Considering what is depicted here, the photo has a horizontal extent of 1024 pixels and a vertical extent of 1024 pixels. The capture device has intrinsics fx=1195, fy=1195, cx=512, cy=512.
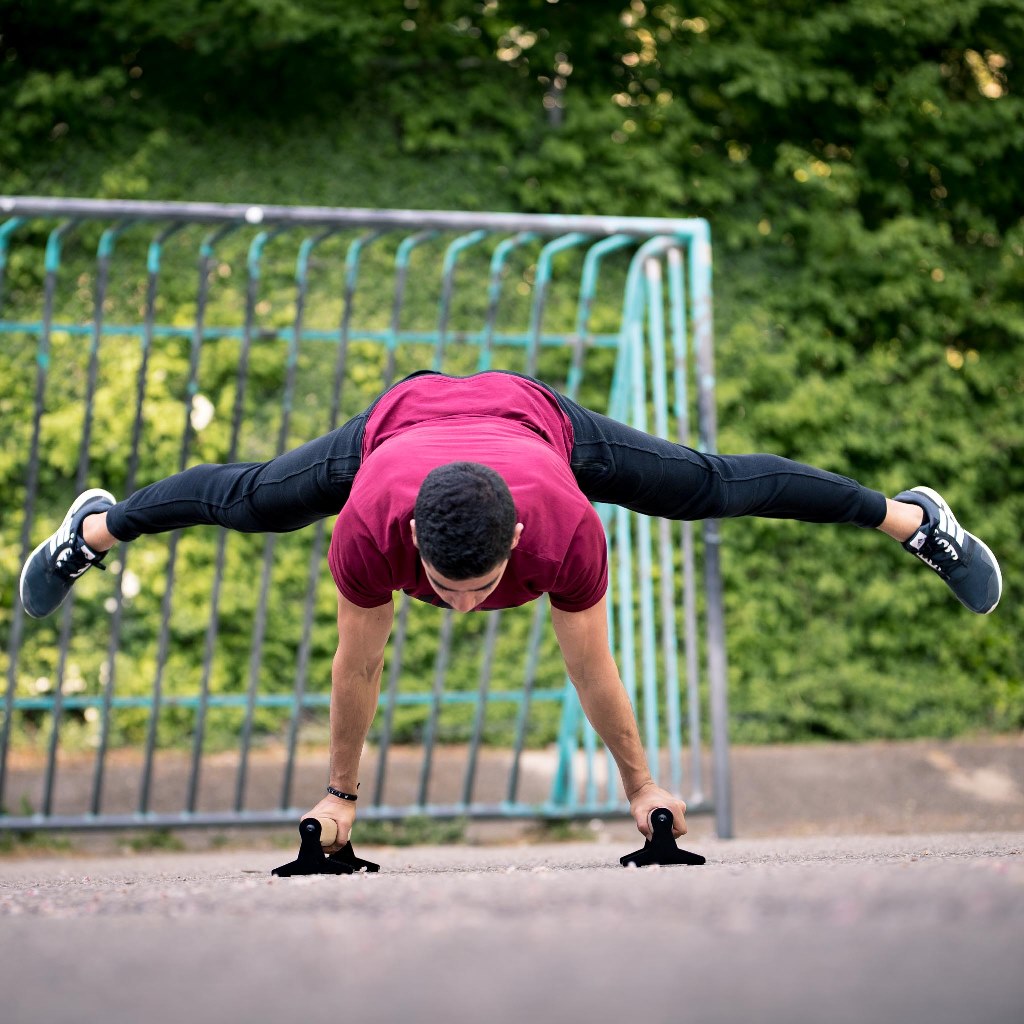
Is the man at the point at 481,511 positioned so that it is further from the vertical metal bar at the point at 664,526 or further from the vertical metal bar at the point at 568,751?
the vertical metal bar at the point at 568,751

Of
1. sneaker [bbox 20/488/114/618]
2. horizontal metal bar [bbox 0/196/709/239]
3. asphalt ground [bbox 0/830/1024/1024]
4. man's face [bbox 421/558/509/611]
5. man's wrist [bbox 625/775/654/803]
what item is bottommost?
asphalt ground [bbox 0/830/1024/1024]

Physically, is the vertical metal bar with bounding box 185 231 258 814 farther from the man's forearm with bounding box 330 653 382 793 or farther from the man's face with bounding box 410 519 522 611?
the man's face with bounding box 410 519 522 611

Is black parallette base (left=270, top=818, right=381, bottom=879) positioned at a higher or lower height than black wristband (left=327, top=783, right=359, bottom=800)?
lower

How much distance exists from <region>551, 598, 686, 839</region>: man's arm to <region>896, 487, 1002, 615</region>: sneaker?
0.83 metres

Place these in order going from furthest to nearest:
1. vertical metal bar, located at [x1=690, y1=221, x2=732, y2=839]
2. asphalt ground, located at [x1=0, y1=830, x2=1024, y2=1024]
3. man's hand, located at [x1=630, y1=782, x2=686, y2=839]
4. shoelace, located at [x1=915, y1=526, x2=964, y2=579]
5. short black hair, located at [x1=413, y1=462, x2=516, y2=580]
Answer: vertical metal bar, located at [x1=690, y1=221, x2=732, y2=839] → shoelace, located at [x1=915, y1=526, x2=964, y2=579] → man's hand, located at [x1=630, y1=782, x2=686, y2=839] → short black hair, located at [x1=413, y1=462, x2=516, y2=580] → asphalt ground, located at [x1=0, y1=830, x2=1024, y2=1024]

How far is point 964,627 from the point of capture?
5.44 metres

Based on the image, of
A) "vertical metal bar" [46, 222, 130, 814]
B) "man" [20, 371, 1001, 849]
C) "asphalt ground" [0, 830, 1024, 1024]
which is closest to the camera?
"asphalt ground" [0, 830, 1024, 1024]

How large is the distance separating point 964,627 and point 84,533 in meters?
4.07

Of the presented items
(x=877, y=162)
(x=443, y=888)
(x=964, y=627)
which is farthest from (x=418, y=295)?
(x=443, y=888)

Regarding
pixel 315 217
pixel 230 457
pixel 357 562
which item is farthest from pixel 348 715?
pixel 315 217

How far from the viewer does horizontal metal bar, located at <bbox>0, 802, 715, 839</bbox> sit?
3840 millimetres

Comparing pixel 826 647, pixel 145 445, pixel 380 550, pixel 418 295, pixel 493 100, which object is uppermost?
pixel 493 100

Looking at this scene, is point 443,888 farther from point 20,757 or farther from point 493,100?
point 493,100

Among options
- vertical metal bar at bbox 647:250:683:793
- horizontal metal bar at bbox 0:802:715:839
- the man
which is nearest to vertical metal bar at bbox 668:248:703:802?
vertical metal bar at bbox 647:250:683:793
